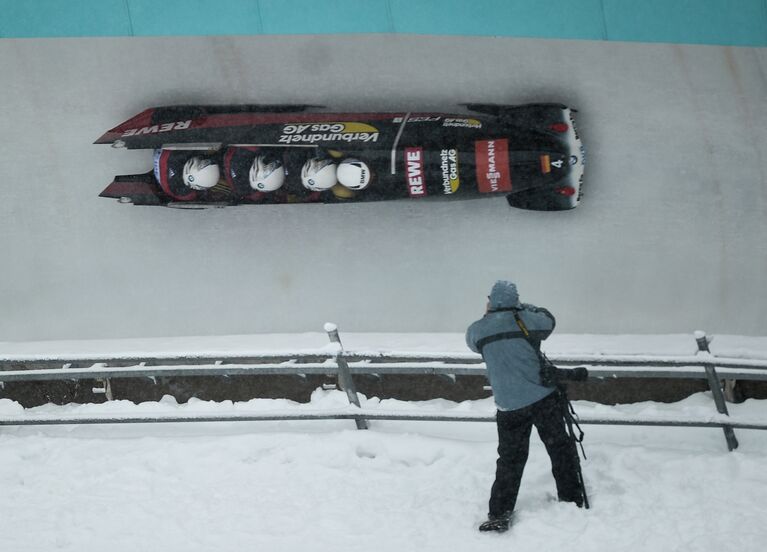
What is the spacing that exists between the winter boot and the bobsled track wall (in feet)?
8.63

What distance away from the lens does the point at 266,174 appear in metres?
5.18

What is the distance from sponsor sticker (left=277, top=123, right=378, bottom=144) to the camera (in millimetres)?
5094

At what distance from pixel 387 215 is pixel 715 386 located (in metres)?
2.88

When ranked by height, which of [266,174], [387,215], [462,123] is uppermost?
[462,123]

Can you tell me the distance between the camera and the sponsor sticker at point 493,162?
491 cm

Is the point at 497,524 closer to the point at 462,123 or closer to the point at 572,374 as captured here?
the point at 572,374

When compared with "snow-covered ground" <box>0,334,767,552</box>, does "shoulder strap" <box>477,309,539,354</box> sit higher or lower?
higher

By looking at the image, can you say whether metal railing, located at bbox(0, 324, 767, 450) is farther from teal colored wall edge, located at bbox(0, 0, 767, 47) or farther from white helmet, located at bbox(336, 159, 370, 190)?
teal colored wall edge, located at bbox(0, 0, 767, 47)

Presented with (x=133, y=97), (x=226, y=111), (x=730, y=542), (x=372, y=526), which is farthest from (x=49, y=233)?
(x=730, y=542)

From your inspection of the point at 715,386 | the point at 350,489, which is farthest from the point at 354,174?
the point at 715,386

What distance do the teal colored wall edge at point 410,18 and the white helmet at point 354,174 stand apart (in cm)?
89

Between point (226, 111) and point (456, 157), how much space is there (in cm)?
188

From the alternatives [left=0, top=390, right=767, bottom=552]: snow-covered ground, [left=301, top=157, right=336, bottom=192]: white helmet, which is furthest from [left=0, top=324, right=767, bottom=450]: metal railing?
[left=301, top=157, right=336, bottom=192]: white helmet

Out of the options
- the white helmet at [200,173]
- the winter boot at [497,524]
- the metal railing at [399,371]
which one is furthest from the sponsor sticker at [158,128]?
the winter boot at [497,524]
